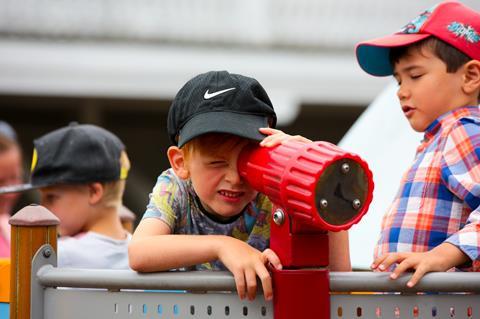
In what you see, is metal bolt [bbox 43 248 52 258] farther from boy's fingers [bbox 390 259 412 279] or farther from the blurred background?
the blurred background

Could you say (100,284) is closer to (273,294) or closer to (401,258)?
(273,294)

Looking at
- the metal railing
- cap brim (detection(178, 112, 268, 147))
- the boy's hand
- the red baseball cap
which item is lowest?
the metal railing

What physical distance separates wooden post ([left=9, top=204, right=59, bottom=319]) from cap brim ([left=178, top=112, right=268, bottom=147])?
27 cm

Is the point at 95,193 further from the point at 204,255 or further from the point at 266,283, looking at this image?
the point at 266,283

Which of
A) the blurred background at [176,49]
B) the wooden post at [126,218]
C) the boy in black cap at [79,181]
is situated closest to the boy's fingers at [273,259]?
the boy in black cap at [79,181]

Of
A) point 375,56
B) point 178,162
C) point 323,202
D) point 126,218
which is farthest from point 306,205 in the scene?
point 126,218

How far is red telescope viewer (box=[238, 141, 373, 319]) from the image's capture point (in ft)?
3.86

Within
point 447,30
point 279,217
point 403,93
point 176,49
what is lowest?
point 279,217

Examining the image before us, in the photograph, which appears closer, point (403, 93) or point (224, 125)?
point (224, 125)

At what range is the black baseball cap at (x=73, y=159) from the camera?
2.38 meters

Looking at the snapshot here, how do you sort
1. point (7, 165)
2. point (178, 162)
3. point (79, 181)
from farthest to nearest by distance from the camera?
point (7, 165) → point (79, 181) → point (178, 162)

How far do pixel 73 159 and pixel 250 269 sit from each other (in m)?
1.21

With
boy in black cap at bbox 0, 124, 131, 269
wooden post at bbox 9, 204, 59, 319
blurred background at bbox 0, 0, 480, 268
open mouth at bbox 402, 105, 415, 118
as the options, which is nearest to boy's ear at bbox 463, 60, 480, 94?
open mouth at bbox 402, 105, 415, 118

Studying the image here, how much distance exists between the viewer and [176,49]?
750cm
